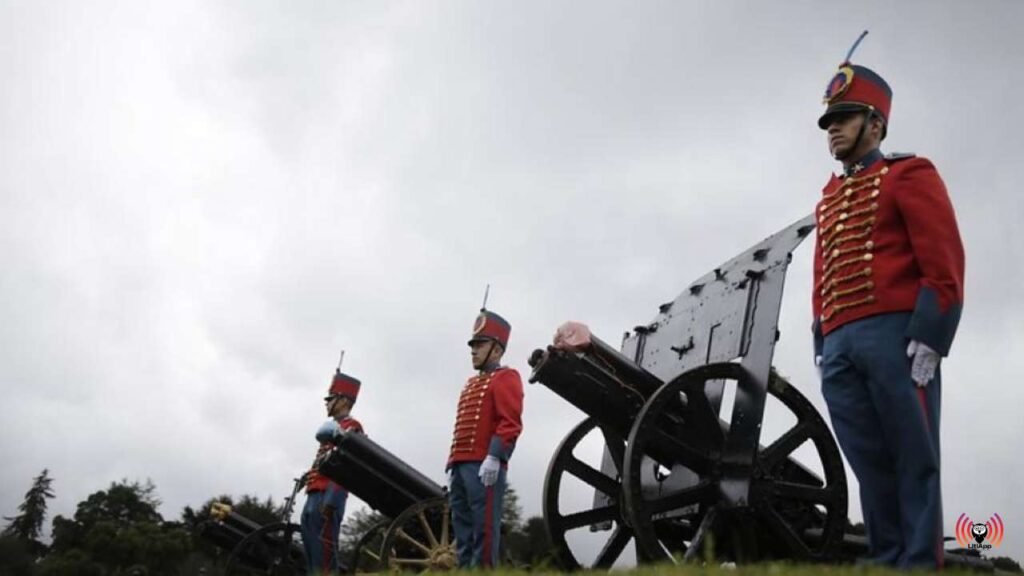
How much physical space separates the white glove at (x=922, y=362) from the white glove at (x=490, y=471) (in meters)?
4.13

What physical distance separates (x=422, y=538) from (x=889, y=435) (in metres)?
6.98

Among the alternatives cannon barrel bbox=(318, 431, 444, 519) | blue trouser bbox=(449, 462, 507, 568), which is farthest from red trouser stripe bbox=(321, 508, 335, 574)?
blue trouser bbox=(449, 462, 507, 568)

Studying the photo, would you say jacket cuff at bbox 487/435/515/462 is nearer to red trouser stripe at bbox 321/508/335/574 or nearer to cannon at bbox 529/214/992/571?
cannon at bbox 529/214/992/571

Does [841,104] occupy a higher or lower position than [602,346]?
higher

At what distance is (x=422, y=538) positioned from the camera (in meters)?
10.5

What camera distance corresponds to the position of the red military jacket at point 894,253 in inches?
169

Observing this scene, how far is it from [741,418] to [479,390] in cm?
245

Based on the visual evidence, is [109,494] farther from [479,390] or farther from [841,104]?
[841,104]

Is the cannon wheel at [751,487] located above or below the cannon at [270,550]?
above

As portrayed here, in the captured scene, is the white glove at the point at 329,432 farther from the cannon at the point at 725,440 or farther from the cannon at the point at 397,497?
the cannon at the point at 725,440

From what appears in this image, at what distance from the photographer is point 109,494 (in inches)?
1422

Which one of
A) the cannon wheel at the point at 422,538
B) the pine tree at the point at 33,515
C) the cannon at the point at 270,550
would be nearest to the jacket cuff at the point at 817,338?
the cannon wheel at the point at 422,538

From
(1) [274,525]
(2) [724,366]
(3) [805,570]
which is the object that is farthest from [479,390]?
(1) [274,525]

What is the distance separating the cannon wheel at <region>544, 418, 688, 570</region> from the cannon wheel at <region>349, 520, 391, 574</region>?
4.09 metres
